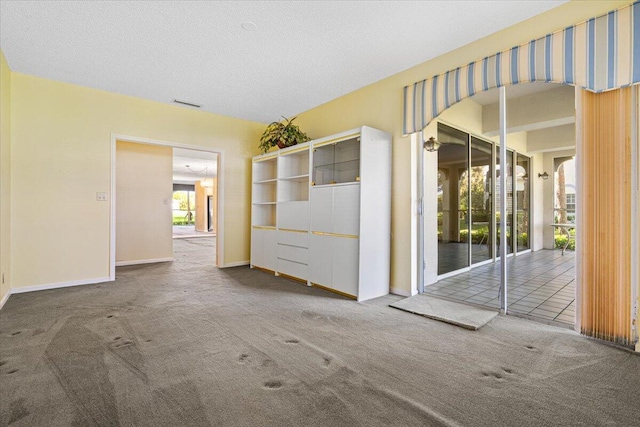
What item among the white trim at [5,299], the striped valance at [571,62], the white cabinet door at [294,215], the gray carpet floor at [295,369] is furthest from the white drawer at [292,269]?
the white trim at [5,299]

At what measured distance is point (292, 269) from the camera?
4516mm

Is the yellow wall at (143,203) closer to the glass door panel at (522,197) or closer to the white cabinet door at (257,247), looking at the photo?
the white cabinet door at (257,247)

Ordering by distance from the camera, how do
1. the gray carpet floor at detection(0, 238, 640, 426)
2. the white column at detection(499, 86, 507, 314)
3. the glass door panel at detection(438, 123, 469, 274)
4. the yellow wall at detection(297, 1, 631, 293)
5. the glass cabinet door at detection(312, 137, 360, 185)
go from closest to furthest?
the gray carpet floor at detection(0, 238, 640, 426), the yellow wall at detection(297, 1, 631, 293), the white column at detection(499, 86, 507, 314), the glass cabinet door at detection(312, 137, 360, 185), the glass door panel at detection(438, 123, 469, 274)

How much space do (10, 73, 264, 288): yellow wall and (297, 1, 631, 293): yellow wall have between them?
2.98 metres

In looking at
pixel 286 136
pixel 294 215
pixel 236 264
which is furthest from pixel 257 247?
pixel 286 136

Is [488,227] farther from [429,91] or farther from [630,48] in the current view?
[630,48]

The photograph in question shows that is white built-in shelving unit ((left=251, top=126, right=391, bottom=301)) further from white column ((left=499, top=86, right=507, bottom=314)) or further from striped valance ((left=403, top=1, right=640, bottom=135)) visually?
white column ((left=499, top=86, right=507, bottom=314))

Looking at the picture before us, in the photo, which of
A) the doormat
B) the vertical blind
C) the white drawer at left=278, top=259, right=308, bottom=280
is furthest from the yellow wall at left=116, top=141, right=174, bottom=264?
the vertical blind

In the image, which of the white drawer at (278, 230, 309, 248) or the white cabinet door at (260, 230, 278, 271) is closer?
the white drawer at (278, 230, 309, 248)

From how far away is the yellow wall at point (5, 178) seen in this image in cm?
332

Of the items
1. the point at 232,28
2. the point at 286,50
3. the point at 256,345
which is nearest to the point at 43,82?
the point at 232,28

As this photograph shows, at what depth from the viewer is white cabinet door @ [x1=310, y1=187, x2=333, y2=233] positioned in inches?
155

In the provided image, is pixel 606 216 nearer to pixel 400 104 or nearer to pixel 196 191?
pixel 400 104

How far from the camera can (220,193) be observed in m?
5.59
